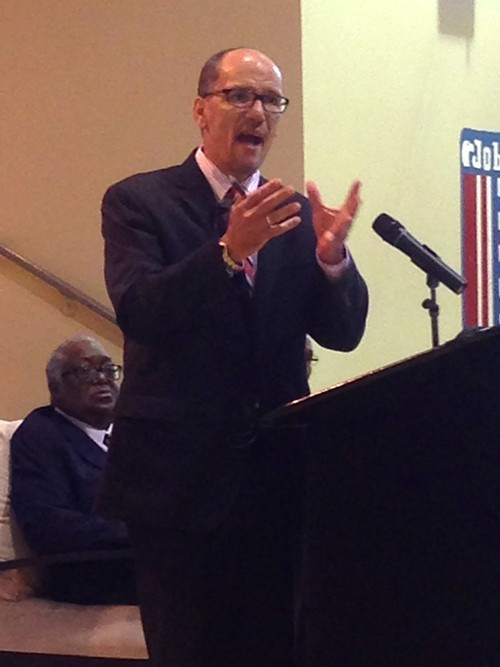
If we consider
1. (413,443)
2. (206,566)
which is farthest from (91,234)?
(413,443)

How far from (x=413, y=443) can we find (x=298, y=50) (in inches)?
88.3

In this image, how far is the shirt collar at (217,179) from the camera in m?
1.75

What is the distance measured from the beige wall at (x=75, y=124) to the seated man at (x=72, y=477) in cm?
40

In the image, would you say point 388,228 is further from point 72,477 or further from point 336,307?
point 72,477

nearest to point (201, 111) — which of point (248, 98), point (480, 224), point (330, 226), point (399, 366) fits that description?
point (248, 98)

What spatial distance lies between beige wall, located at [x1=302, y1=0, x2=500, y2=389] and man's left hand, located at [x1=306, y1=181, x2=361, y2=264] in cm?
166

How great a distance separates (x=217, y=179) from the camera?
5.78ft

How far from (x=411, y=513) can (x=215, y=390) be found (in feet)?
1.36

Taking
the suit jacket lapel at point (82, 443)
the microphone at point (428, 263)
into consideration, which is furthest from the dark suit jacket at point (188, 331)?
the suit jacket lapel at point (82, 443)

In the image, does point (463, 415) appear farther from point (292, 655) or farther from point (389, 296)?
point (389, 296)

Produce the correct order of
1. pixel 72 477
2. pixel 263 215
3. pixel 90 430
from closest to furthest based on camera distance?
pixel 263 215
pixel 72 477
pixel 90 430

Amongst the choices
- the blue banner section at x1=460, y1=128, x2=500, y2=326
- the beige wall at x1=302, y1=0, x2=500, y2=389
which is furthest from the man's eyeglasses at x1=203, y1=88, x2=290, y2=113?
the blue banner section at x1=460, y1=128, x2=500, y2=326

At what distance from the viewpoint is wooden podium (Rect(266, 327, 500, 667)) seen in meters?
1.27

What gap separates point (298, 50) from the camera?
11.0ft
